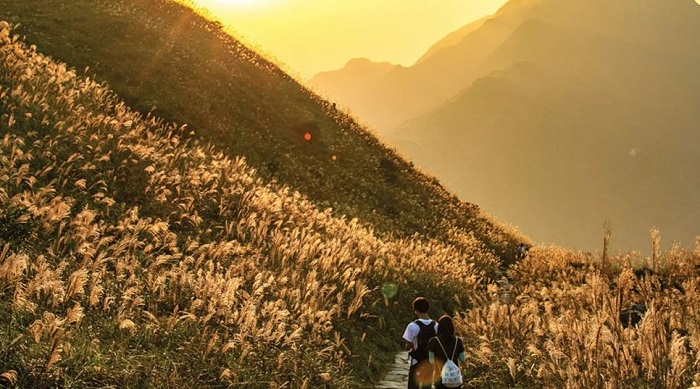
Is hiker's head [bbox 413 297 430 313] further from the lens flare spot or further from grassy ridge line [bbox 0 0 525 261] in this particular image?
grassy ridge line [bbox 0 0 525 261]

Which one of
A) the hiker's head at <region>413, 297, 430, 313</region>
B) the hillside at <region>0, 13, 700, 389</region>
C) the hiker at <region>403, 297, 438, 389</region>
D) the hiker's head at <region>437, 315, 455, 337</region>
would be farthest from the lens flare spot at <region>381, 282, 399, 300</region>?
the hiker's head at <region>437, 315, 455, 337</region>

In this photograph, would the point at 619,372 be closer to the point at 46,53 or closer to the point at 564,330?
the point at 564,330

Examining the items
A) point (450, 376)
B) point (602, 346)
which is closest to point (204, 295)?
point (450, 376)

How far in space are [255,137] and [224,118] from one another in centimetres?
178

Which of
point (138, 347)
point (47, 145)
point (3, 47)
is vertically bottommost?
point (138, 347)

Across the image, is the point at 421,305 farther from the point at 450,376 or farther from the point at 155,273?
the point at 155,273

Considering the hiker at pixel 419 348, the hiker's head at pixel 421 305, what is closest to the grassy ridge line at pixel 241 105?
the hiker's head at pixel 421 305

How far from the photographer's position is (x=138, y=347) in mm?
6758

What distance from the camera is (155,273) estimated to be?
8.83m

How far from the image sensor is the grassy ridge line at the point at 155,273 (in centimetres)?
603

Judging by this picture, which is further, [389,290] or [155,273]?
[389,290]

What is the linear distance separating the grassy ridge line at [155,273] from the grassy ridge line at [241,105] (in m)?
8.20

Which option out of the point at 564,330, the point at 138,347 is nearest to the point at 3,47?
the point at 138,347

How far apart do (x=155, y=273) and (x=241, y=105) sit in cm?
2237
